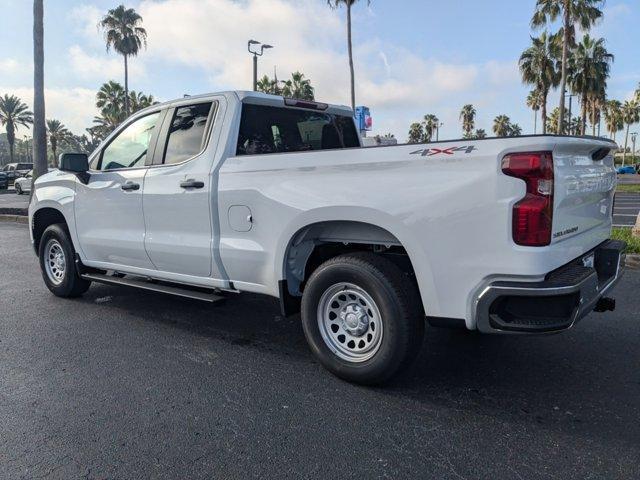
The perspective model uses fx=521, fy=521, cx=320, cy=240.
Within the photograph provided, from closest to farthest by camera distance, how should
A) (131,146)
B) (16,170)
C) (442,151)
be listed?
(442,151)
(131,146)
(16,170)

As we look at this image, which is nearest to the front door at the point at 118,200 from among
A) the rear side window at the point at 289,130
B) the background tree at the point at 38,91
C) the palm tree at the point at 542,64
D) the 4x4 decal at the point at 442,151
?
the rear side window at the point at 289,130

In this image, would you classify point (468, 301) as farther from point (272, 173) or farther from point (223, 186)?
point (223, 186)

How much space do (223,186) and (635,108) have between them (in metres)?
87.8

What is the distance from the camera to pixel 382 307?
127 inches

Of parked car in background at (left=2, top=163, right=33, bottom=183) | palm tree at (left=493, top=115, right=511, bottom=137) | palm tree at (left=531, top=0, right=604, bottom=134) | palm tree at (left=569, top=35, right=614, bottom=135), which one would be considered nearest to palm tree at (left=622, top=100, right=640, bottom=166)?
palm tree at (left=493, top=115, right=511, bottom=137)

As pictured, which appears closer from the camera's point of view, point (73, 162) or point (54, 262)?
point (73, 162)

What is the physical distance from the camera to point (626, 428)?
9.38 ft

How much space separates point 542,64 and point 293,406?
124ft

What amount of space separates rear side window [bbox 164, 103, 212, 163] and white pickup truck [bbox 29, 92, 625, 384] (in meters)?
0.01

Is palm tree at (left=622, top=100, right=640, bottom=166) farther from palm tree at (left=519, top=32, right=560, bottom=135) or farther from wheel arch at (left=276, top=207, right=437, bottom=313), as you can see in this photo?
wheel arch at (left=276, top=207, right=437, bottom=313)

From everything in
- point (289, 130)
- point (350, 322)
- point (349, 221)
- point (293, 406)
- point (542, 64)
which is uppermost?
point (542, 64)

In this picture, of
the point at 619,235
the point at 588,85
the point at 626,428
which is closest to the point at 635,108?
the point at 588,85

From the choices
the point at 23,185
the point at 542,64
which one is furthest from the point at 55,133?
the point at 542,64

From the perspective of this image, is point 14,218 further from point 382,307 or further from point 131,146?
point 382,307
